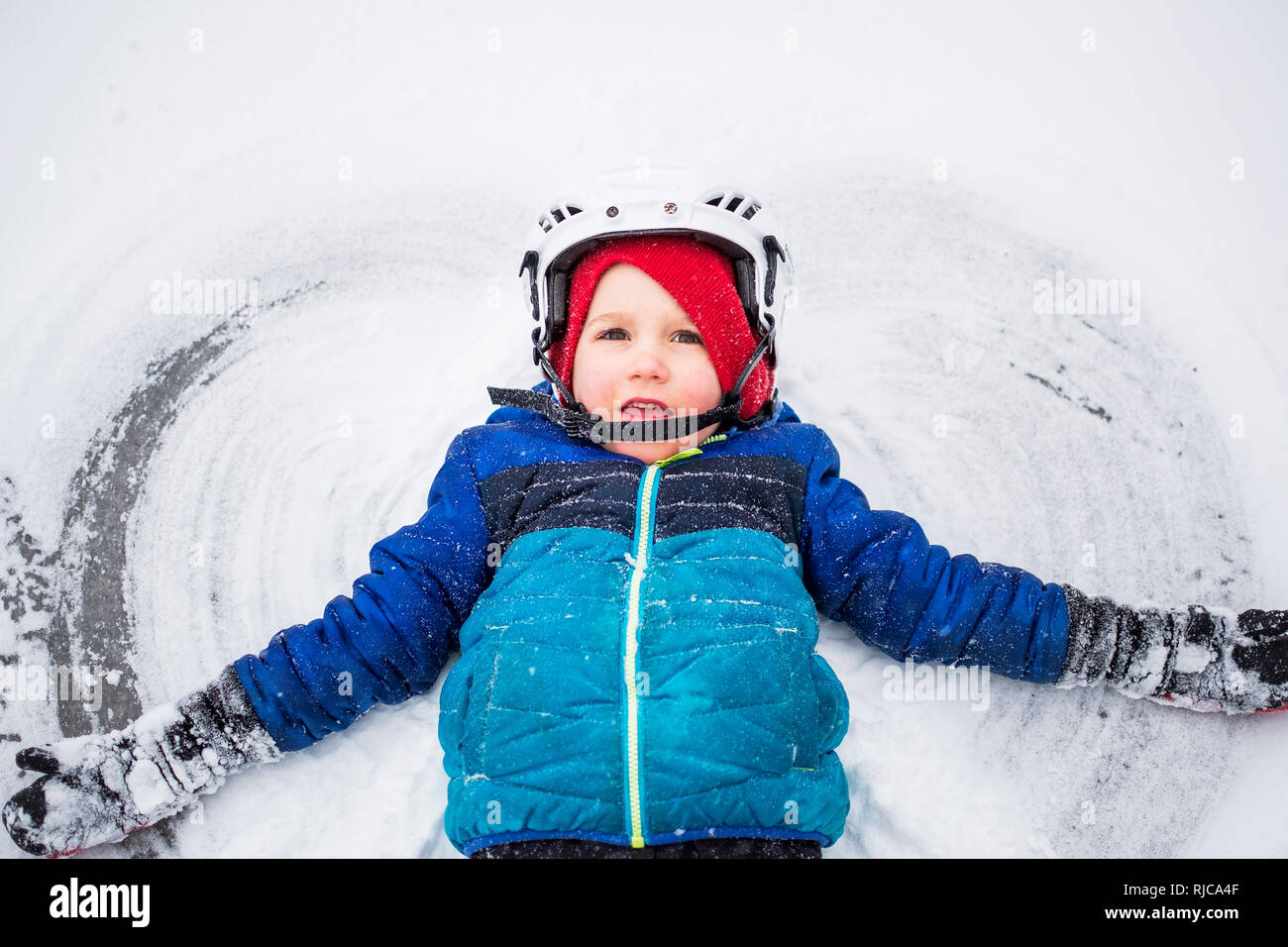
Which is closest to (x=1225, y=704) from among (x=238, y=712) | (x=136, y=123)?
(x=238, y=712)

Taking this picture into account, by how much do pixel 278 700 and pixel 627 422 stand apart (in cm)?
99

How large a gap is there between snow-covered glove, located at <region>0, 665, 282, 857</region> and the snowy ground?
17 centimetres

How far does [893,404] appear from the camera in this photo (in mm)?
2551

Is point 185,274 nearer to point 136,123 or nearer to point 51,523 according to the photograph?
point 136,123

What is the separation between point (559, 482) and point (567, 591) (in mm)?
301

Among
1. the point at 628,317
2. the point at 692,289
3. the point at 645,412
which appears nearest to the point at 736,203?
the point at 692,289

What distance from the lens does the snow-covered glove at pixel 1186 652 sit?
209 centimetres

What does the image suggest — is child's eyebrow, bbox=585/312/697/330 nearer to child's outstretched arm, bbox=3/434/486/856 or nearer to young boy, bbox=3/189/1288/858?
young boy, bbox=3/189/1288/858

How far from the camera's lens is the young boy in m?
1.74
